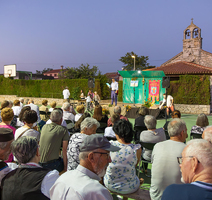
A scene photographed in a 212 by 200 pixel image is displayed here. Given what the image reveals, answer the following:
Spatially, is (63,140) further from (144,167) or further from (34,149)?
(144,167)

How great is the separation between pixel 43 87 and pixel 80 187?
83.4ft

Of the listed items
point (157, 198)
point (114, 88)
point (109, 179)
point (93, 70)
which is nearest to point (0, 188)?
point (109, 179)

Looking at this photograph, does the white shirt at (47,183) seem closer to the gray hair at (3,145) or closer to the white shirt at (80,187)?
the white shirt at (80,187)

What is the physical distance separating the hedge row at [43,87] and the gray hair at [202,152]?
68.8 feet

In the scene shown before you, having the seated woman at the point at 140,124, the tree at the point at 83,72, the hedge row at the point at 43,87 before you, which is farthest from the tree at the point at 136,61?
the seated woman at the point at 140,124

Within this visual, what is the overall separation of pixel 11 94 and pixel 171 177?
2842 cm

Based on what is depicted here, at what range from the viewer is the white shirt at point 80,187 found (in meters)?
1.42

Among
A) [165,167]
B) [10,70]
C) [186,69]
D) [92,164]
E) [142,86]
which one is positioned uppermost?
[10,70]

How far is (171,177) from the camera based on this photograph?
8.29 feet

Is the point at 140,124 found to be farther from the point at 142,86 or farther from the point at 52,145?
the point at 142,86

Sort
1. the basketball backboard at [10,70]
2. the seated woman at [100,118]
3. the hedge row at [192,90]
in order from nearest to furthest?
the seated woman at [100,118], the hedge row at [192,90], the basketball backboard at [10,70]

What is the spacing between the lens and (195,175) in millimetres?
1298

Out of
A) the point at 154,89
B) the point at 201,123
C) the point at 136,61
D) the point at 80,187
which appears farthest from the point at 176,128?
the point at 136,61

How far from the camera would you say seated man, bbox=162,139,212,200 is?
122 centimetres
